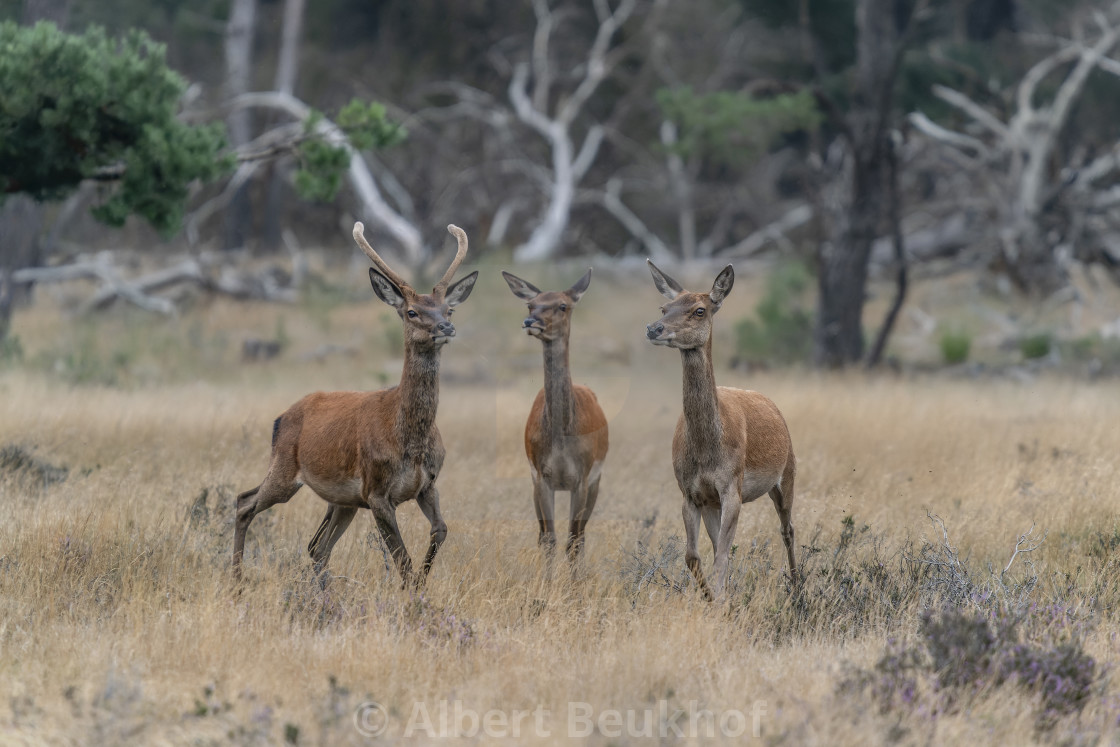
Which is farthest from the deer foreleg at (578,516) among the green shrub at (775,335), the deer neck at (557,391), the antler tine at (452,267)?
the green shrub at (775,335)

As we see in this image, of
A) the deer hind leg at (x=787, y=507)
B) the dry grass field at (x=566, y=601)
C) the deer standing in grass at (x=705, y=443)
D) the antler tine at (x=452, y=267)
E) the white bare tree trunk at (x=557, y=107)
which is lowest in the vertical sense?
the dry grass field at (x=566, y=601)

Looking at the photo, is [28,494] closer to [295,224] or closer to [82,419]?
[82,419]

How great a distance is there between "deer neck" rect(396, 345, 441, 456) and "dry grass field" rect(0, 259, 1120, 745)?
0.77 meters

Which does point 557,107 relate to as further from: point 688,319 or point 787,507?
point 688,319

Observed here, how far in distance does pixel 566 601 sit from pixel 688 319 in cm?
171

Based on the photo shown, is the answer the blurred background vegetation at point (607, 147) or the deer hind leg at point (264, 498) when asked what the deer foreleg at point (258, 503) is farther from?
the blurred background vegetation at point (607, 147)

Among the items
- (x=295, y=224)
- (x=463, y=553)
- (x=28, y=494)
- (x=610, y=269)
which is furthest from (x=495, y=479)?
(x=295, y=224)

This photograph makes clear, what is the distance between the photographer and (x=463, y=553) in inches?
297

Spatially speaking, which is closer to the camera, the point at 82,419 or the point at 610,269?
the point at 82,419

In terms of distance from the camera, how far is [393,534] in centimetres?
669

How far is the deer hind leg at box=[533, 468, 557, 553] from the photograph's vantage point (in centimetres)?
773

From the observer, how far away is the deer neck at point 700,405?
6.71 m

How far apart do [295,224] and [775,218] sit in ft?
42.2

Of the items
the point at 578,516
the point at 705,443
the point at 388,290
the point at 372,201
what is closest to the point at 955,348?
the point at 578,516
